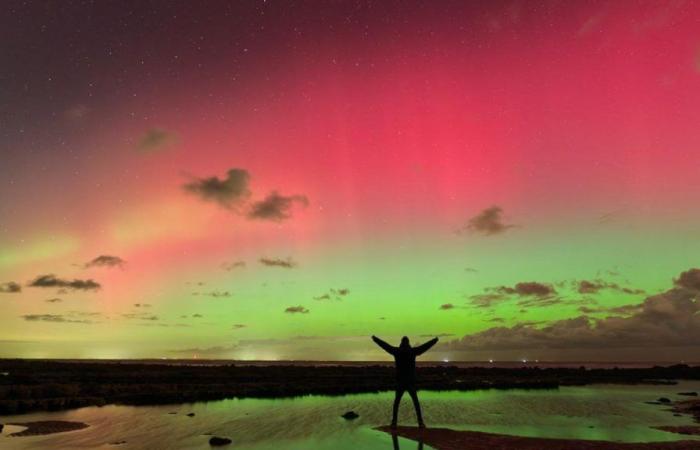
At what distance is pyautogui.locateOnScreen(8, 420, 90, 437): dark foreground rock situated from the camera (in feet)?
76.7

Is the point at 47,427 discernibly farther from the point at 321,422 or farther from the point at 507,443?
the point at 507,443

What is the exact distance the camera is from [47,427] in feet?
82.9

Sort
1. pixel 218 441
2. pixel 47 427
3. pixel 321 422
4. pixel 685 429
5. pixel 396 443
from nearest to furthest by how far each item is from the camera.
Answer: pixel 396 443, pixel 218 441, pixel 47 427, pixel 685 429, pixel 321 422

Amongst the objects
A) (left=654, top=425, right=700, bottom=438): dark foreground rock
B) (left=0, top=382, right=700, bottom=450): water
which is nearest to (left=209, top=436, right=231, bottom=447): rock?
(left=0, top=382, right=700, bottom=450): water

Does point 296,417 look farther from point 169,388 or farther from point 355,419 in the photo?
point 169,388

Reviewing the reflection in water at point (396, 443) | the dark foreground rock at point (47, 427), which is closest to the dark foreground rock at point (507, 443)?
the reflection in water at point (396, 443)

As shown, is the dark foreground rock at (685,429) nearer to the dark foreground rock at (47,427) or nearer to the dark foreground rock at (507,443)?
the dark foreground rock at (507,443)

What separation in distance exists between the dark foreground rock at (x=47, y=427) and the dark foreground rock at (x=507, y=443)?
15.6 meters

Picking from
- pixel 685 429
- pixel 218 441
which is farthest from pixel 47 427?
pixel 685 429

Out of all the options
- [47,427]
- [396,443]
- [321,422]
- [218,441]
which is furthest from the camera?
[321,422]

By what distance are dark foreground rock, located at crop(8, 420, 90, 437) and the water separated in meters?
0.94

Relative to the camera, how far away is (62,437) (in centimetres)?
2219

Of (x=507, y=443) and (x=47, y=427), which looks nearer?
(x=507, y=443)

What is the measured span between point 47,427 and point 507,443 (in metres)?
21.3
